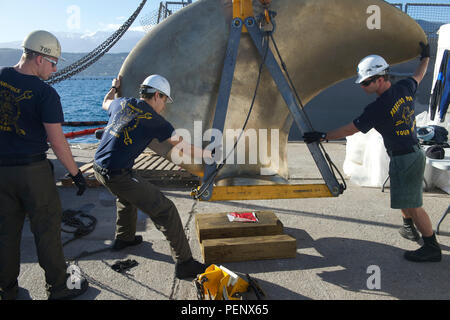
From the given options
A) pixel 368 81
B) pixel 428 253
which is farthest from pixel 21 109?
pixel 428 253

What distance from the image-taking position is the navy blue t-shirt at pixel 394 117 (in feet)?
8.59

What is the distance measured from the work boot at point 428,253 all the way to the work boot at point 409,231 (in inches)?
14.5

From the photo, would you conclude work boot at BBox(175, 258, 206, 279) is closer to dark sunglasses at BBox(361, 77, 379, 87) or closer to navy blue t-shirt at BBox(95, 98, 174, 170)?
navy blue t-shirt at BBox(95, 98, 174, 170)

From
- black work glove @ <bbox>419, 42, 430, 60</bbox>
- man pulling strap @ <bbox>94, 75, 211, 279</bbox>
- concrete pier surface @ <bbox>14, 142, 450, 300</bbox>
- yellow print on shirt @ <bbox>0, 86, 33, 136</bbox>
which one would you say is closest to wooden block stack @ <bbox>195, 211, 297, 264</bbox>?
concrete pier surface @ <bbox>14, 142, 450, 300</bbox>

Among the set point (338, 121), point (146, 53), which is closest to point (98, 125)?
point (338, 121)

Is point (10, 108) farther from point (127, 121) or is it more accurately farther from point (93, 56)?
point (93, 56)

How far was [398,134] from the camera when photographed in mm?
2668

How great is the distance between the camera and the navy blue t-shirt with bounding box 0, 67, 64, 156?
204 centimetres

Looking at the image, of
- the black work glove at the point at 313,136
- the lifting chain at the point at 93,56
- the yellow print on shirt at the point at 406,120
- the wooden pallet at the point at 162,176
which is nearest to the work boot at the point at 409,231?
the yellow print on shirt at the point at 406,120

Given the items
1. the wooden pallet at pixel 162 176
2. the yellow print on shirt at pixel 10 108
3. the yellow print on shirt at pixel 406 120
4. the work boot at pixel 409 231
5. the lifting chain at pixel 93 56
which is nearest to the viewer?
the yellow print on shirt at pixel 10 108

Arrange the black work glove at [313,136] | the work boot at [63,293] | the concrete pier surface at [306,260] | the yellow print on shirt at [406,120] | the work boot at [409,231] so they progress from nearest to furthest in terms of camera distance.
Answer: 1. the work boot at [63,293]
2. the concrete pier surface at [306,260]
3. the yellow print on shirt at [406,120]
4. the black work glove at [313,136]
5. the work boot at [409,231]

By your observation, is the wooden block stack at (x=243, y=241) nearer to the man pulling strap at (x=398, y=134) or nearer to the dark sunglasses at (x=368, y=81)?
the man pulling strap at (x=398, y=134)

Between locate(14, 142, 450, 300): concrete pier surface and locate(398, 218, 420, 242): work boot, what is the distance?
59 millimetres

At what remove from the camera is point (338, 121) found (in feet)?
32.3
